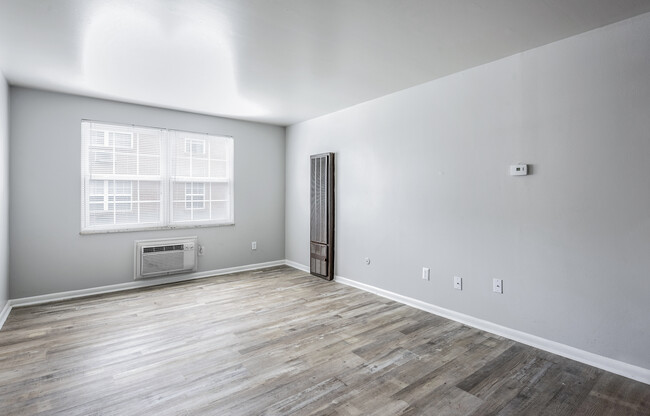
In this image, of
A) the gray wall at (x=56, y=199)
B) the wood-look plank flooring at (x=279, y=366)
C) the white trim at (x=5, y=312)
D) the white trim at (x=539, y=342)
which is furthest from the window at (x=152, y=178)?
the white trim at (x=539, y=342)

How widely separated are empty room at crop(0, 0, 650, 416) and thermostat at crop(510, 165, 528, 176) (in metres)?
0.02

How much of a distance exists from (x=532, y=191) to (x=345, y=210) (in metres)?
2.38

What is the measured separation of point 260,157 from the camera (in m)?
5.56

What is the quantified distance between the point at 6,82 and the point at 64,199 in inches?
52.3

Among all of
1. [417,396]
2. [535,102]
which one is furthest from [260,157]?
[417,396]

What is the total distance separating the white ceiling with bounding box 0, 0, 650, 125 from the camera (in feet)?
7.00

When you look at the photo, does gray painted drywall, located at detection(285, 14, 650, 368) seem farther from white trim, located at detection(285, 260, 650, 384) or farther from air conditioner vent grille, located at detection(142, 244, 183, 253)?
air conditioner vent grille, located at detection(142, 244, 183, 253)

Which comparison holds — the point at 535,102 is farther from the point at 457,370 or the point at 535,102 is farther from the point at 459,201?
the point at 457,370

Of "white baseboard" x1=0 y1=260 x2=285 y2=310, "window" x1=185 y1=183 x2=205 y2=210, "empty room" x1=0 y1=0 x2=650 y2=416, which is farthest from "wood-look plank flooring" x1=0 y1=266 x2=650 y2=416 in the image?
"window" x1=185 y1=183 x2=205 y2=210

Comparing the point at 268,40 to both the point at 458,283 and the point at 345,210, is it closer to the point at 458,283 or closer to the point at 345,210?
the point at 345,210

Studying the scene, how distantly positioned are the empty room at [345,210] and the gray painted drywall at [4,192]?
5cm

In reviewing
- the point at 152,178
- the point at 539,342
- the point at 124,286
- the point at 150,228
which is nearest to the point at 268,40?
the point at 152,178

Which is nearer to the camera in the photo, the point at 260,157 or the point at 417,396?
the point at 417,396

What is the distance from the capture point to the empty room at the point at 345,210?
85.4 inches
